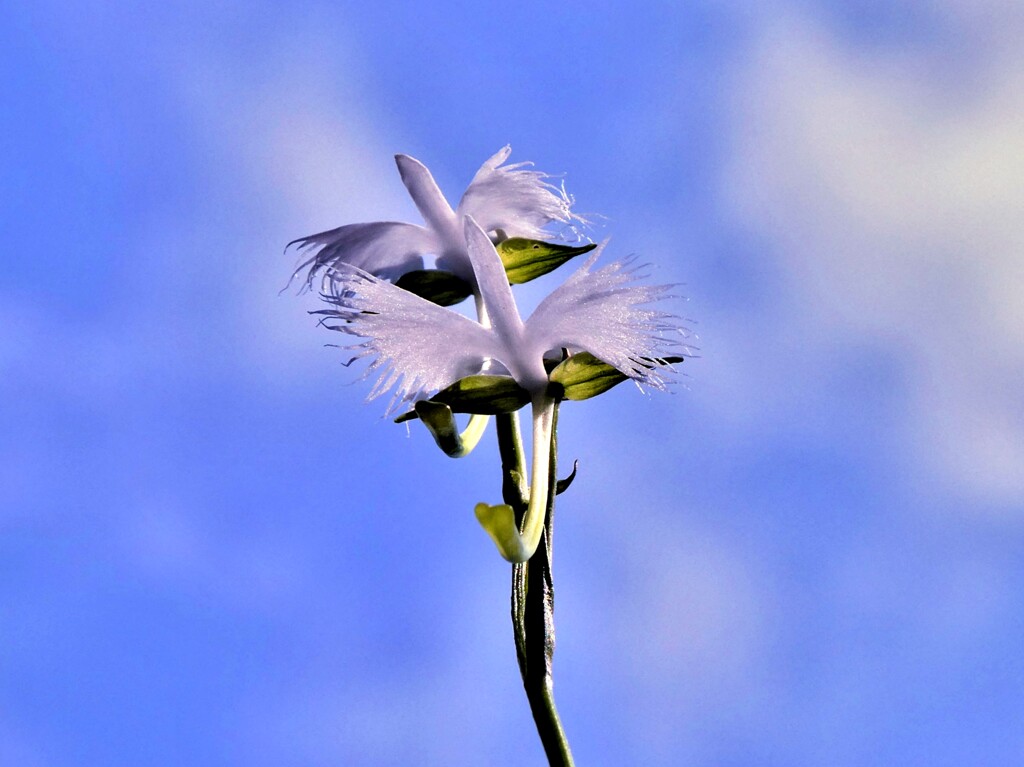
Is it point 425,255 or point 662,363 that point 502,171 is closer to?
point 425,255

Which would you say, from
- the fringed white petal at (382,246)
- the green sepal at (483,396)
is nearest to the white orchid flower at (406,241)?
the fringed white petal at (382,246)

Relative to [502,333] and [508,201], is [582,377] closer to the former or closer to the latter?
[502,333]

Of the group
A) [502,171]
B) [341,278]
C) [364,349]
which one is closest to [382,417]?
[364,349]

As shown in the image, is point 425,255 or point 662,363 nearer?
point 662,363

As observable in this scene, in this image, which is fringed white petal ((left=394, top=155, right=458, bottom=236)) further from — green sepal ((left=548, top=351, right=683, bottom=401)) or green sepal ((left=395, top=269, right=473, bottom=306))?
green sepal ((left=548, top=351, right=683, bottom=401))

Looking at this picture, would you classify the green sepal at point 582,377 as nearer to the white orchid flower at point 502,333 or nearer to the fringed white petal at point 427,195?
the white orchid flower at point 502,333

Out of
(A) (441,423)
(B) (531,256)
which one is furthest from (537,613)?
(B) (531,256)
